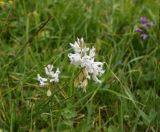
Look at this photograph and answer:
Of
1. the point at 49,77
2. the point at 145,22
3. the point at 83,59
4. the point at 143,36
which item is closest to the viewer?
the point at 83,59

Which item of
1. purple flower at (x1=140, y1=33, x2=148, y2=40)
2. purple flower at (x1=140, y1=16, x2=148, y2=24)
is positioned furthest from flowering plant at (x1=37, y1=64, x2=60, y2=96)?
purple flower at (x1=140, y1=16, x2=148, y2=24)

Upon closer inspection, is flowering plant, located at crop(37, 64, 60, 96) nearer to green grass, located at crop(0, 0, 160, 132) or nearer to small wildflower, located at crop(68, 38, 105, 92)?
green grass, located at crop(0, 0, 160, 132)

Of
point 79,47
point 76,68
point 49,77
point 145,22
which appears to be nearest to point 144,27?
point 145,22

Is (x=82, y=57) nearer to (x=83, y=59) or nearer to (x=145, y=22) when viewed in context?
(x=83, y=59)

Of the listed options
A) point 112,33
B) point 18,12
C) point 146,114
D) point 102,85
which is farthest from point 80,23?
point 146,114

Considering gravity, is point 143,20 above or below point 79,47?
above

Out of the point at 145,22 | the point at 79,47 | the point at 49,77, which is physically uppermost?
the point at 145,22

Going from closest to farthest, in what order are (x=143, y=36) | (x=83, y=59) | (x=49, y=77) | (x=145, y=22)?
(x=83, y=59) → (x=49, y=77) → (x=143, y=36) → (x=145, y=22)

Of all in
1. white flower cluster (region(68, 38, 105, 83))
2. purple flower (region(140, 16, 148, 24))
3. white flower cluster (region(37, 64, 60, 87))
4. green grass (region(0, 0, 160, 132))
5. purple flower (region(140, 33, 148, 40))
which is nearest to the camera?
white flower cluster (region(68, 38, 105, 83))

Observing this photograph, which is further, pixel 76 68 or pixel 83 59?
pixel 76 68
